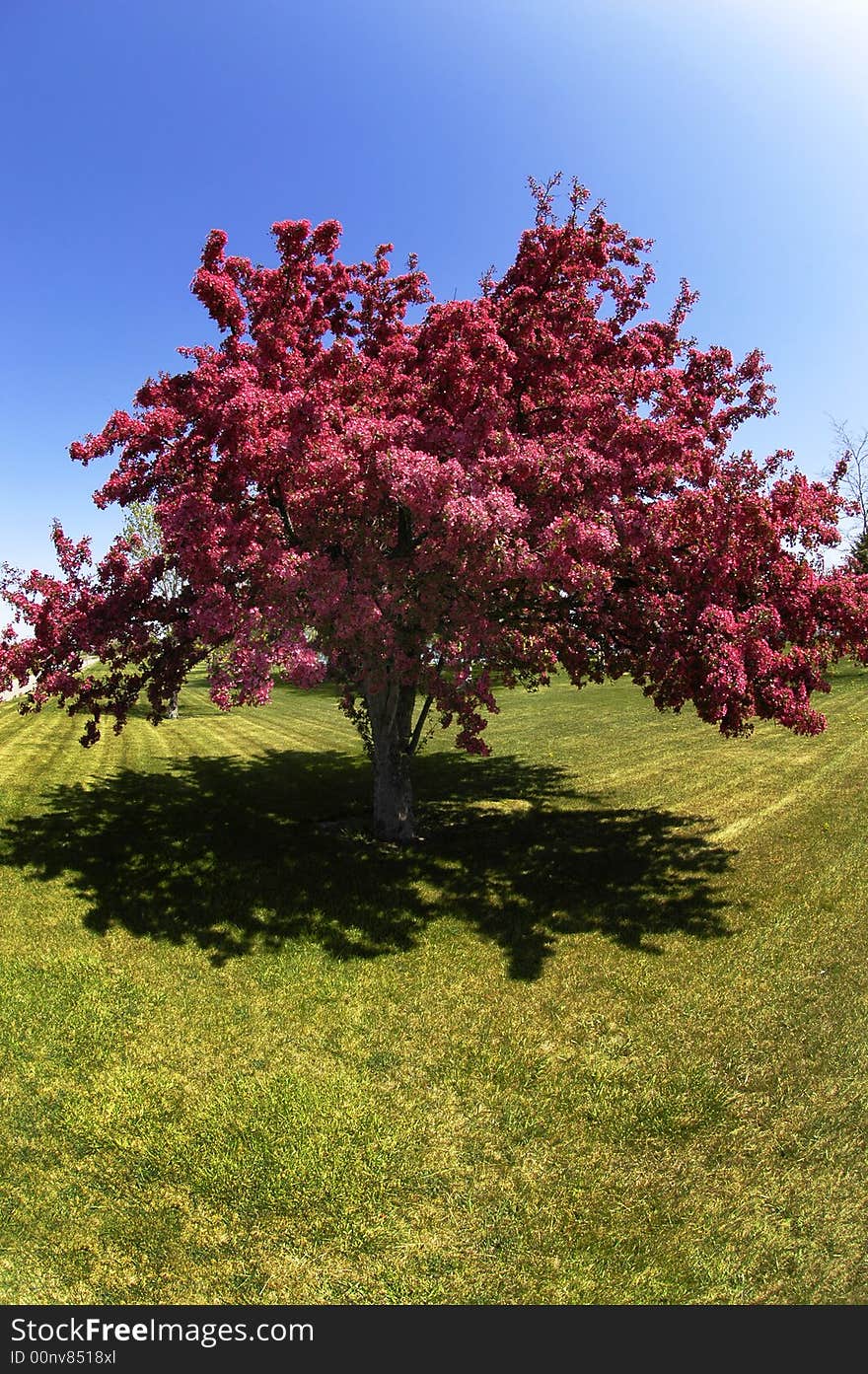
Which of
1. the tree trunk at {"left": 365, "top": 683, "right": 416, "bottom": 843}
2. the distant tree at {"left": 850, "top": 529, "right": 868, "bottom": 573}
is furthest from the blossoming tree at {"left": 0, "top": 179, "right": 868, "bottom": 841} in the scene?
the distant tree at {"left": 850, "top": 529, "right": 868, "bottom": 573}

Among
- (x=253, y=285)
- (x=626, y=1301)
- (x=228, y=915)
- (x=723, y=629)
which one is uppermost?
(x=253, y=285)

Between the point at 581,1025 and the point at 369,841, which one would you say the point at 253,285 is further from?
the point at 581,1025

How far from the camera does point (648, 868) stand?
41.7 feet

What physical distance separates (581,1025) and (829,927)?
438cm

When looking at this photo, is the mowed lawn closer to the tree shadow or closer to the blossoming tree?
the tree shadow

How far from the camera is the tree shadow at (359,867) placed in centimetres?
1027

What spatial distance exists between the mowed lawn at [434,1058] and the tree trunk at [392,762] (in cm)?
52

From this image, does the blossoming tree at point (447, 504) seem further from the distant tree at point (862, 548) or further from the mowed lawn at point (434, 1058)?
the distant tree at point (862, 548)

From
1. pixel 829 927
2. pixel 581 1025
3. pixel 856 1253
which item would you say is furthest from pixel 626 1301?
pixel 829 927

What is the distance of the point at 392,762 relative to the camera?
45.8ft

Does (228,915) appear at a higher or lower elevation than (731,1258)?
higher

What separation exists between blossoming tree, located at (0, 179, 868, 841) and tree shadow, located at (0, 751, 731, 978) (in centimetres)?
251

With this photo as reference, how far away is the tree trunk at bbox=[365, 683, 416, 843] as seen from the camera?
13.8m

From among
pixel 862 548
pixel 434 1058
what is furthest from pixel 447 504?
pixel 862 548
